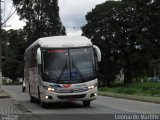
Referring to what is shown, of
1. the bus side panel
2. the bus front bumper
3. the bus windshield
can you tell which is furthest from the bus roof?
the bus front bumper

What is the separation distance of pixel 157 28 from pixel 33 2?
20.8 m

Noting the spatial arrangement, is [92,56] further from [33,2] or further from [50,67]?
[33,2]

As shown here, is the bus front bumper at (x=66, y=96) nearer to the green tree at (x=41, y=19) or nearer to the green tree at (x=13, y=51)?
the green tree at (x=41, y=19)

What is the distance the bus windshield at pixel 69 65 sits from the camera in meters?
24.0

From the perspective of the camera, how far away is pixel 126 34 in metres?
85.1

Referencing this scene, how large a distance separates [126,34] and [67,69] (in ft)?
202

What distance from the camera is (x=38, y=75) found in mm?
25672

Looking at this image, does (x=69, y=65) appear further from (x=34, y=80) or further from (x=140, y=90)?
(x=140, y=90)

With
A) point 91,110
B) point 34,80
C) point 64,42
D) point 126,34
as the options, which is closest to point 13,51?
point 126,34

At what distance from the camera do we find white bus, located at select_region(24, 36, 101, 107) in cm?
2388

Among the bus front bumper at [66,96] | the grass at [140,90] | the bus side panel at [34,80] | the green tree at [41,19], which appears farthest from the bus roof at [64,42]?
the green tree at [41,19]

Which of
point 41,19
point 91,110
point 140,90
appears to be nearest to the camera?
point 91,110

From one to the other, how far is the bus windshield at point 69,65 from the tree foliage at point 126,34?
189 feet

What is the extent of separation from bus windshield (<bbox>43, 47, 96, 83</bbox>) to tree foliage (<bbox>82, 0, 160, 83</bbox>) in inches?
2271
